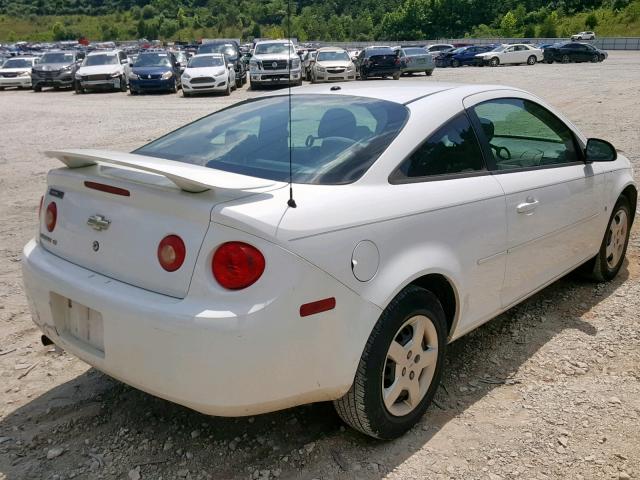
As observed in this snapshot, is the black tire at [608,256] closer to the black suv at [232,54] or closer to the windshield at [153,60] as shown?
the windshield at [153,60]

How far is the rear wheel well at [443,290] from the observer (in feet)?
9.96

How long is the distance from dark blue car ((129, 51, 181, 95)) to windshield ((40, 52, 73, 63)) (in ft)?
13.7

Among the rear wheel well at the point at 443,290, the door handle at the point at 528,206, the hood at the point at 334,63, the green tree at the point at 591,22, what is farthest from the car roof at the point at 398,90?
the green tree at the point at 591,22

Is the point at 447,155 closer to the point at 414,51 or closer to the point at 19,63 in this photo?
the point at 19,63

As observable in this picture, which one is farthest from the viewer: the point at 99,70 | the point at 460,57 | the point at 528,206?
the point at 460,57

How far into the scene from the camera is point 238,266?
7.78 ft

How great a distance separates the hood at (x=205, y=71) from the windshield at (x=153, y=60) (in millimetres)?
2614

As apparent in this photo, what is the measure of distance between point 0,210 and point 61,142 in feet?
18.6

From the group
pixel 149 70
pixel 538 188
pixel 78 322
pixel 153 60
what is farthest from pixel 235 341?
pixel 153 60

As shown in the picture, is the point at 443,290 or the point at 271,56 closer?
the point at 443,290

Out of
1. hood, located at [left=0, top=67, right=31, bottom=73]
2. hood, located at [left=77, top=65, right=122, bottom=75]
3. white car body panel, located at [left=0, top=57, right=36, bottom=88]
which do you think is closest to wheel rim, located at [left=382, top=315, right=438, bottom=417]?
hood, located at [left=77, top=65, right=122, bottom=75]

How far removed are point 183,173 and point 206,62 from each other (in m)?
22.2

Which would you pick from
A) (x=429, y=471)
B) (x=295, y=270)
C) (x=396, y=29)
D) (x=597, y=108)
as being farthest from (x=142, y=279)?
(x=396, y=29)

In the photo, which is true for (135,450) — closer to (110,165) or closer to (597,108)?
(110,165)
